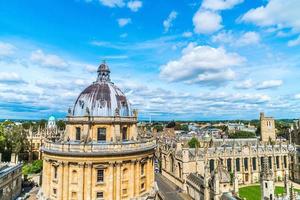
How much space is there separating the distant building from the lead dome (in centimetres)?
1589

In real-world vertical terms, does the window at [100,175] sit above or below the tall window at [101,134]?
below

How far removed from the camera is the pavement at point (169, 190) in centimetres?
5237

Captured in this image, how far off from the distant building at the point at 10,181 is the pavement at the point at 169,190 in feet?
86.6

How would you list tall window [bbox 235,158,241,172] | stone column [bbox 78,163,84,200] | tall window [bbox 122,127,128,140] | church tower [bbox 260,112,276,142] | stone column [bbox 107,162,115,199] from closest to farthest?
stone column [bbox 78,163,84,200] → stone column [bbox 107,162,115,199] → tall window [bbox 122,127,128,140] → tall window [bbox 235,158,241,172] → church tower [bbox 260,112,276,142]

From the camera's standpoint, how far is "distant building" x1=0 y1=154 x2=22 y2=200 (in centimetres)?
4289

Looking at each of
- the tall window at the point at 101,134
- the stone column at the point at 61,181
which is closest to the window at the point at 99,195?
the stone column at the point at 61,181

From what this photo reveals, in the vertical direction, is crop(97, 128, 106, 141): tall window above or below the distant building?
above

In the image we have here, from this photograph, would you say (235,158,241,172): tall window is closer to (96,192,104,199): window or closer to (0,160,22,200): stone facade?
(96,192,104,199): window

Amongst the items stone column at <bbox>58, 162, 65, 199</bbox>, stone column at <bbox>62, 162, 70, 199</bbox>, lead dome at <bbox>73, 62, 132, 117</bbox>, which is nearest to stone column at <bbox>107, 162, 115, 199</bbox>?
stone column at <bbox>62, 162, 70, 199</bbox>

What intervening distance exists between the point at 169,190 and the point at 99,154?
26740 millimetres

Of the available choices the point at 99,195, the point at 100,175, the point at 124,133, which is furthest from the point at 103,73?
the point at 99,195

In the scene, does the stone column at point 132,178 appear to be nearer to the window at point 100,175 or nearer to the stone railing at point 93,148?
the stone railing at point 93,148

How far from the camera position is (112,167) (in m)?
36.0

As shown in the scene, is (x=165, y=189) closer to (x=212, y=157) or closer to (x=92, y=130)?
(x=212, y=157)
